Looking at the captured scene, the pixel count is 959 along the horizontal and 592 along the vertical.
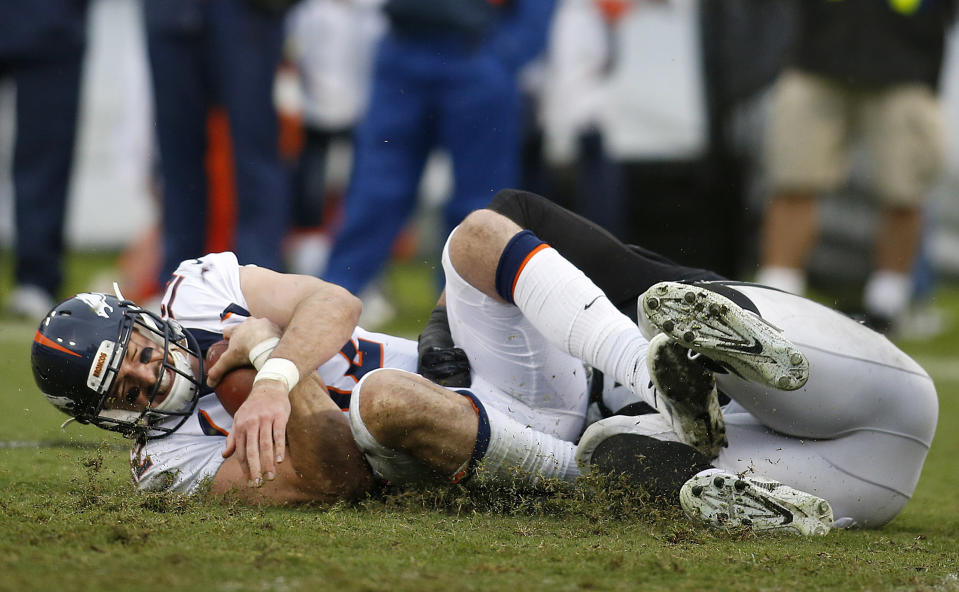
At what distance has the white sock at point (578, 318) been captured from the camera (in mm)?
2574

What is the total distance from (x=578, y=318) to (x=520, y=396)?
0.35 metres

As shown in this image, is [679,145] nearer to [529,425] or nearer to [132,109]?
[132,109]

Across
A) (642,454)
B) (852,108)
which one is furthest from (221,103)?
(642,454)

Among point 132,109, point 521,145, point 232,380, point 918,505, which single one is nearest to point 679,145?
point 521,145

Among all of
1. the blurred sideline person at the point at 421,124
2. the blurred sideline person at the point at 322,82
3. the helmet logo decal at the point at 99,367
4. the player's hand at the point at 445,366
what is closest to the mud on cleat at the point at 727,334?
the player's hand at the point at 445,366

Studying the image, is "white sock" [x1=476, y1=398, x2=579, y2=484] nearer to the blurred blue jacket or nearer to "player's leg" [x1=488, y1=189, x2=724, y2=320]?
"player's leg" [x1=488, y1=189, x2=724, y2=320]

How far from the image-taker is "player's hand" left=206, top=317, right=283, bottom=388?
2.68 meters

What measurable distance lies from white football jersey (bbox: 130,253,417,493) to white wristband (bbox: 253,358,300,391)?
0.28m

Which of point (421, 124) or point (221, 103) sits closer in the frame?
point (421, 124)

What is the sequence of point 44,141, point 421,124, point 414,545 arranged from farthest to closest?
point 44,141
point 421,124
point 414,545

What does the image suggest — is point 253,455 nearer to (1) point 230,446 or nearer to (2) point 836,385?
(1) point 230,446

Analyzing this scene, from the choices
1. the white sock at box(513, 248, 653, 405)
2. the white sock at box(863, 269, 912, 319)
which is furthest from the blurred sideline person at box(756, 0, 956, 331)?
the white sock at box(513, 248, 653, 405)

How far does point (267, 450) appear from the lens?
2.43 meters

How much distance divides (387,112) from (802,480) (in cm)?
331
